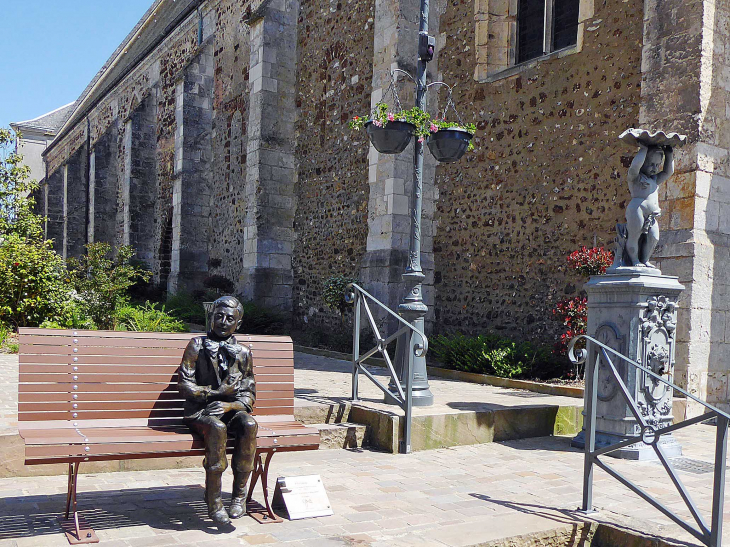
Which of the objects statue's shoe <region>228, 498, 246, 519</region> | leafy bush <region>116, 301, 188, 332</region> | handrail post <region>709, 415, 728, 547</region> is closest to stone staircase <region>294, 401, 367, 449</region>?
statue's shoe <region>228, 498, 246, 519</region>

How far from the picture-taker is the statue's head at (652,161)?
536 cm

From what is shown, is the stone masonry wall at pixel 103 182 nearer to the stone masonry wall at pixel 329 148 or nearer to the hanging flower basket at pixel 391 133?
the stone masonry wall at pixel 329 148

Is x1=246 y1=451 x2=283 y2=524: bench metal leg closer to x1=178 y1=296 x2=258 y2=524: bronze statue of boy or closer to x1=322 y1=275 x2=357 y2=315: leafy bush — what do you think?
x1=178 y1=296 x2=258 y2=524: bronze statue of boy

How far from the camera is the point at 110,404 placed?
3.53 meters

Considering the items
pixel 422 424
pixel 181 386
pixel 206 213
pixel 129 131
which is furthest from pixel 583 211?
pixel 129 131

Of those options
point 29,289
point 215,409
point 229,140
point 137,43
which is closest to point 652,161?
point 215,409

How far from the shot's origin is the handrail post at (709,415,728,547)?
9.66ft

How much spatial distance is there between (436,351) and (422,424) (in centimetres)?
379

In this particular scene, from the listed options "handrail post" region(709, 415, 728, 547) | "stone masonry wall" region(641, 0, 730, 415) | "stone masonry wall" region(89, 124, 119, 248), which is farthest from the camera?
"stone masonry wall" region(89, 124, 119, 248)

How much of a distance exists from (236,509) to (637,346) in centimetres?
336

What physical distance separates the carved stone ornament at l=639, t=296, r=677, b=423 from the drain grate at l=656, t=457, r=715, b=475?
362 mm

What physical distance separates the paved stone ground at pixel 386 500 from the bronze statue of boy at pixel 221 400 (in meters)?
0.23

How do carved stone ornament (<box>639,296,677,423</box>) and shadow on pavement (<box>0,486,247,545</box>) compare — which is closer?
shadow on pavement (<box>0,486,247,545</box>)

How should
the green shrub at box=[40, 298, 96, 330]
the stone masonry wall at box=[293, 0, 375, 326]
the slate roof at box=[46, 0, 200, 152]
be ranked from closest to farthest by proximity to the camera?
the green shrub at box=[40, 298, 96, 330]
the stone masonry wall at box=[293, 0, 375, 326]
the slate roof at box=[46, 0, 200, 152]
